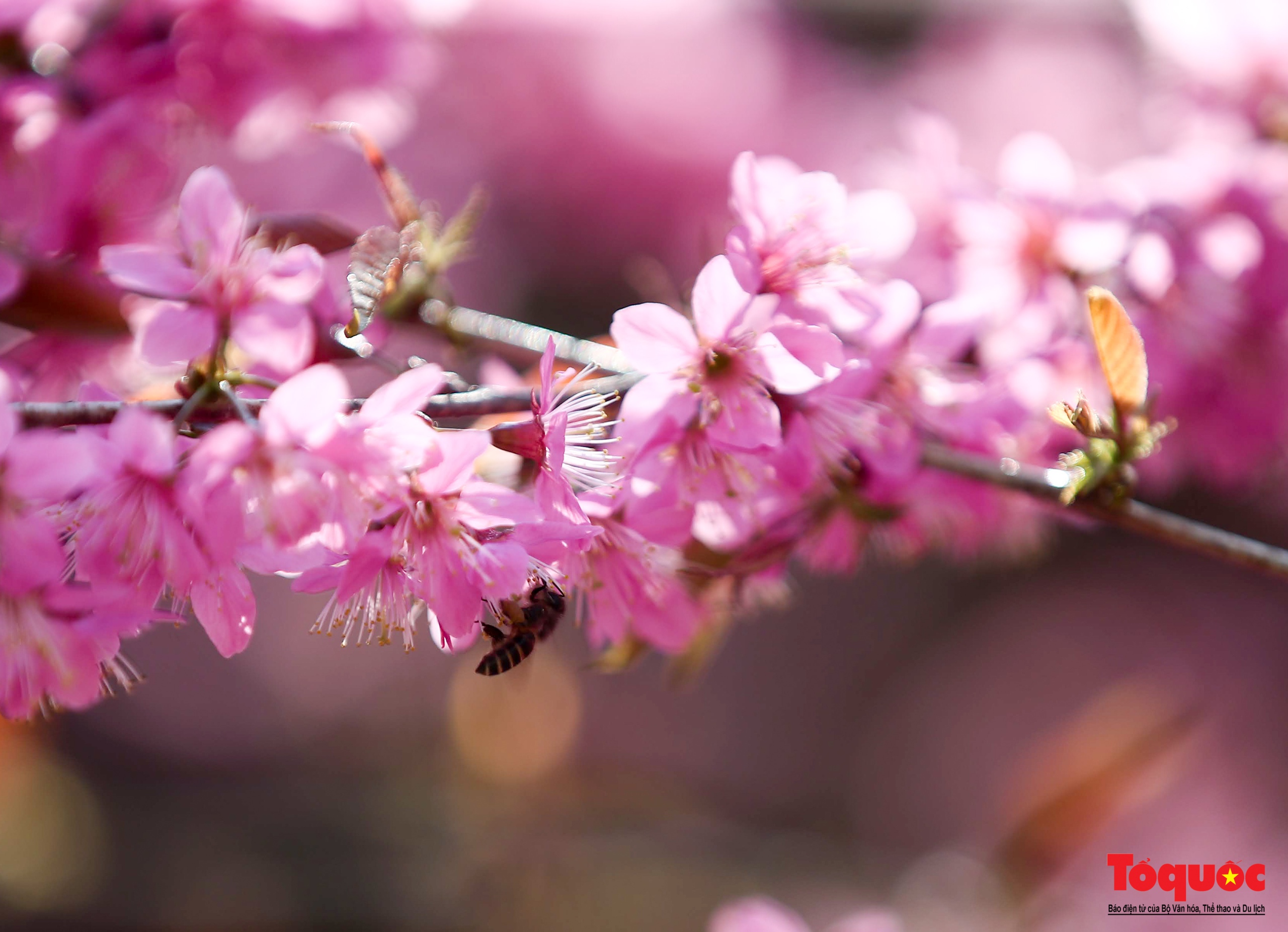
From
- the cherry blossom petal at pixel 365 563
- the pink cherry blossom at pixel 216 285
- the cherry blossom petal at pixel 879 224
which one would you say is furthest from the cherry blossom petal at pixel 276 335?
the cherry blossom petal at pixel 879 224

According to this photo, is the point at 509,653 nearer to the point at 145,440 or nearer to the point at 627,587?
the point at 627,587

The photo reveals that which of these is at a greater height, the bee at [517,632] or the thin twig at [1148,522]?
the thin twig at [1148,522]

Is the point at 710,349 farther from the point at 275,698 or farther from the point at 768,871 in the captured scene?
the point at 275,698

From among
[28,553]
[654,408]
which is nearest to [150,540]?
[28,553]

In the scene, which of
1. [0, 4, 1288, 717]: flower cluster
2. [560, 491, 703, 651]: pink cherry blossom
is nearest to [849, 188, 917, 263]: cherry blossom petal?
[0, 4, 1288, 717]: flower cluster

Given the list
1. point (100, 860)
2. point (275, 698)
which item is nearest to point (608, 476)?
point (100, 860)

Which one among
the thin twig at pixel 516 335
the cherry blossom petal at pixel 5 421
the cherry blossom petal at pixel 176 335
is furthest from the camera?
the thin twig at pixel 516 335

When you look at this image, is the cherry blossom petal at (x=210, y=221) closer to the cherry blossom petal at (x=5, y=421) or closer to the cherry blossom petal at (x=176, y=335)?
the cherry blossom petal at (x=176, y=335)
